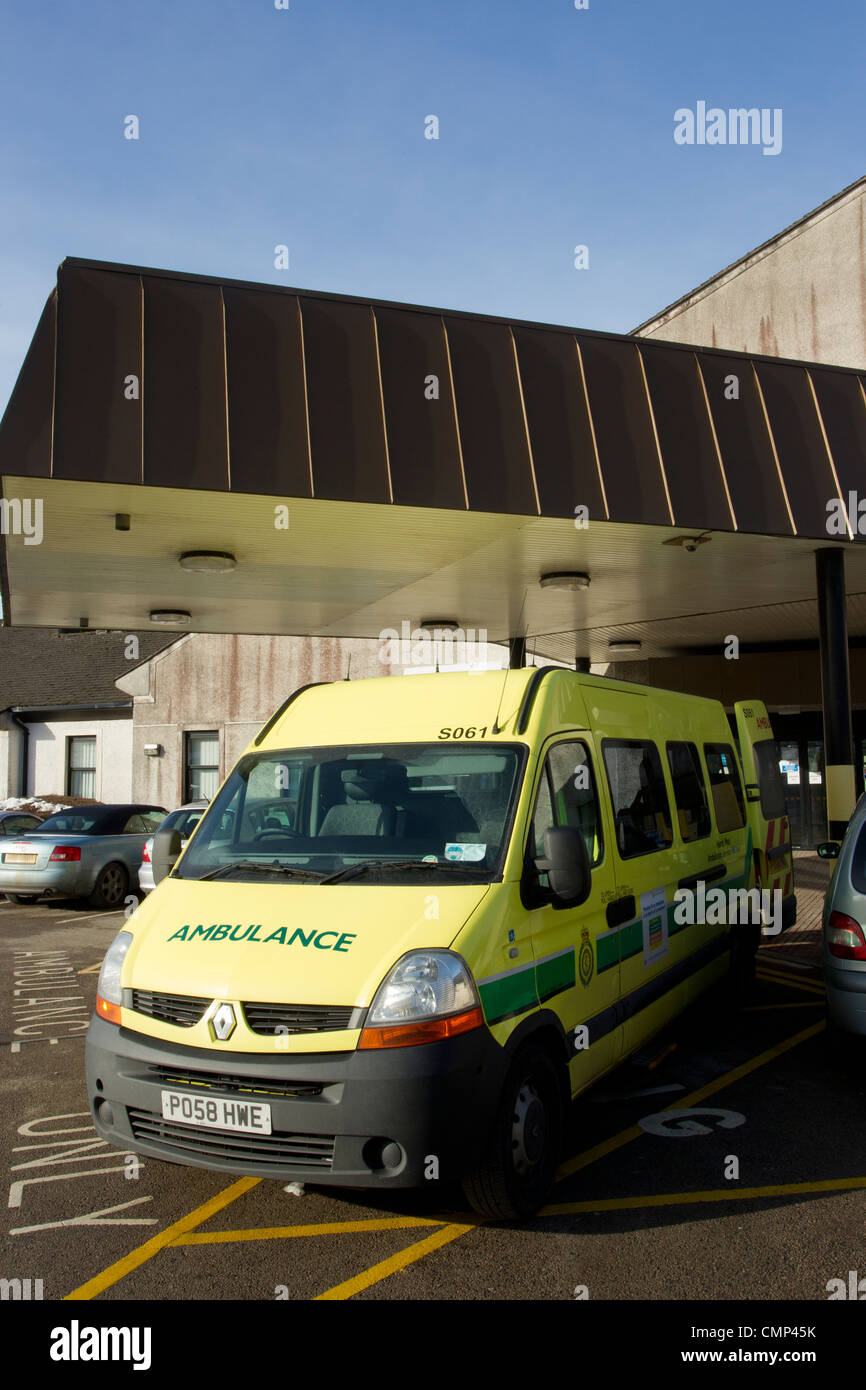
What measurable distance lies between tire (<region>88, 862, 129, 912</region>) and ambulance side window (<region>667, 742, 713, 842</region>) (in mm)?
10201

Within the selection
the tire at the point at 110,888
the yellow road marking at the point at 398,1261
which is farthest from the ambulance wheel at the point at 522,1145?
the tire at the point at 110,888

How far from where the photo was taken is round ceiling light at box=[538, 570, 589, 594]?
40.3ft

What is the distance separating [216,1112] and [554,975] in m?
1.53

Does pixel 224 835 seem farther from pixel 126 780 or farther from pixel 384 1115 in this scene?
pixel 126 780

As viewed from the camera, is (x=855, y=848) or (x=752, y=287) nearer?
(x=855, y=848)

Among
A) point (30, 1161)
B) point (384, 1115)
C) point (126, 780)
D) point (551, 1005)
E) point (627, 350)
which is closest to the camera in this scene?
point (384, 1115)

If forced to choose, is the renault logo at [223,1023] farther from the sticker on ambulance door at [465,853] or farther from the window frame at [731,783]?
the window frame at [731,783]

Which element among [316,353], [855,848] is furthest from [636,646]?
[855,848]

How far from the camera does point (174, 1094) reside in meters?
3.98

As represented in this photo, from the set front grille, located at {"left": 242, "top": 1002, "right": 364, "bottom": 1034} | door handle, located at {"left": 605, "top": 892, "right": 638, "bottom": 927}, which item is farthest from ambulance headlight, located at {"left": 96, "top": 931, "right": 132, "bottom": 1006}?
door handle, located at {"left": 605, "top": 892, "right": 638, "bottom": 927}

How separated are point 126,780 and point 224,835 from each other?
91.5ft

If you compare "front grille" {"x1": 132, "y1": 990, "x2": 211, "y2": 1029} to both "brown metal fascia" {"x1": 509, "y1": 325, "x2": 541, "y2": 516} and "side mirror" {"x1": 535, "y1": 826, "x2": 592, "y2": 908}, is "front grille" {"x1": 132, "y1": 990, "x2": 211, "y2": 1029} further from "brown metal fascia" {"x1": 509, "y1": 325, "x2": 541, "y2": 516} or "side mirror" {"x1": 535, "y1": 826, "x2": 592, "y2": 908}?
"brown metal fascia" {"x1": 509, "y1": 325, "x2": 541, "y2": 516}

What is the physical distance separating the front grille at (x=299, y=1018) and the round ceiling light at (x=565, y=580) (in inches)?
351

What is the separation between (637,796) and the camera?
6012mm
